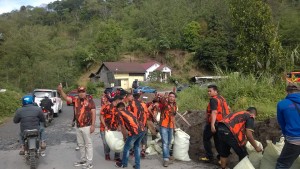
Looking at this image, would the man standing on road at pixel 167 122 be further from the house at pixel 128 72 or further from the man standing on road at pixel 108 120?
the house at pixel 128 72

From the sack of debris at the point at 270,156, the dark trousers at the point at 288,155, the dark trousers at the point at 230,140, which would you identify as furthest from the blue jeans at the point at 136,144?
the dark trousers at the point at 288,155

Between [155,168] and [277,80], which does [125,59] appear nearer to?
[277,80]

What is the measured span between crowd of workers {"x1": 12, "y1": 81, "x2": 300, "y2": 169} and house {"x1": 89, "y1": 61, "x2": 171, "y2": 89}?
44.3 metres

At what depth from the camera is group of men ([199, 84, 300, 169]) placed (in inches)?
194

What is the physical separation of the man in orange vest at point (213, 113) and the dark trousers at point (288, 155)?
1930 millimetres

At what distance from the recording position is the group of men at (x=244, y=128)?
16.2ft

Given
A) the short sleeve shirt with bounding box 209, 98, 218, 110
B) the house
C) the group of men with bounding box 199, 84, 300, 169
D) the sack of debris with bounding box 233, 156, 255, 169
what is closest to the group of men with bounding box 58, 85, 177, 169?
the group of men with bounding box 199, 84, 300, 169

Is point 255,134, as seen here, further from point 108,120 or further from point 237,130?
point 108,120

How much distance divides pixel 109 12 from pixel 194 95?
87.0 metres

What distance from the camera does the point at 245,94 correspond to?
13359mm

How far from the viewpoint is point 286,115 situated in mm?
4969

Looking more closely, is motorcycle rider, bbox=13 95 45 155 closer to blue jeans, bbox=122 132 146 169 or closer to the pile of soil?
blue jeans, bbox=122 132 146 169

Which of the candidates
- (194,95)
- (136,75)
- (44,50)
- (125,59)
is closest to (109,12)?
(125,59)

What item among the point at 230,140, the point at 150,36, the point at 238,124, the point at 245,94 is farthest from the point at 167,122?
the point at 150,36
